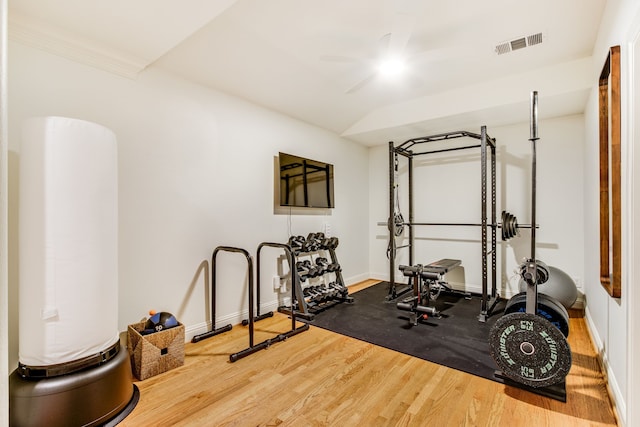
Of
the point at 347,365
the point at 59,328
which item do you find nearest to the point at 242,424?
the point at 347,365

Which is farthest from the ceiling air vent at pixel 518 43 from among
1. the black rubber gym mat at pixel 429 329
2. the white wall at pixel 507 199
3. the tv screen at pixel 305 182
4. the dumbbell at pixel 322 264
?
the dumbbell at pixel 322 264

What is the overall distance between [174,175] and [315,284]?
2287mm

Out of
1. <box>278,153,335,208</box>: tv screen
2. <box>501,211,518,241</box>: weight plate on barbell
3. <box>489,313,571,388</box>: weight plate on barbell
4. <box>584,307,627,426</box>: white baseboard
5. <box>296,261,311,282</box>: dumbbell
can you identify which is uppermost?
<box>278,153,335,208</box>: tv screen

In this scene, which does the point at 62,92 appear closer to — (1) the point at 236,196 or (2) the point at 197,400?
(1) the point at 236,196

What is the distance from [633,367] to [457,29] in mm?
2528

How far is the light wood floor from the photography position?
175cm

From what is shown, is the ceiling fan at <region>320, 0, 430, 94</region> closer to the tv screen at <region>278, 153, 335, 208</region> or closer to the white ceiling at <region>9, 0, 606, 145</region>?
the white ceiling at <region>9, 0, 606, 145</region>

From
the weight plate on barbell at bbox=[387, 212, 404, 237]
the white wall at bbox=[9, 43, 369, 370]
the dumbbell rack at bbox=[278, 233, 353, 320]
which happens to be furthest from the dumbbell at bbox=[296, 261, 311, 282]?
the weight plate on barbell at bbox=[387, 212, 404, 237]

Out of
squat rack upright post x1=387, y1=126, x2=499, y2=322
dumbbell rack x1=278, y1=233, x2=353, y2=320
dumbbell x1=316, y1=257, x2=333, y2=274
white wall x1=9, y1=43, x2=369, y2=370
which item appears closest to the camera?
white wall x1=9, y1=43, x2=369, y2=370

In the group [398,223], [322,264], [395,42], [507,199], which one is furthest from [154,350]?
[507,199]

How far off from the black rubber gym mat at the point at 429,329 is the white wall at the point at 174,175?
96cm

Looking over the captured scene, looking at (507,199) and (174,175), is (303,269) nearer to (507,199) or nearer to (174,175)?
(174,175)

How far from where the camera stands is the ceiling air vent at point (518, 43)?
8.71 ft

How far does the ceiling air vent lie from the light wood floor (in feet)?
8.71
